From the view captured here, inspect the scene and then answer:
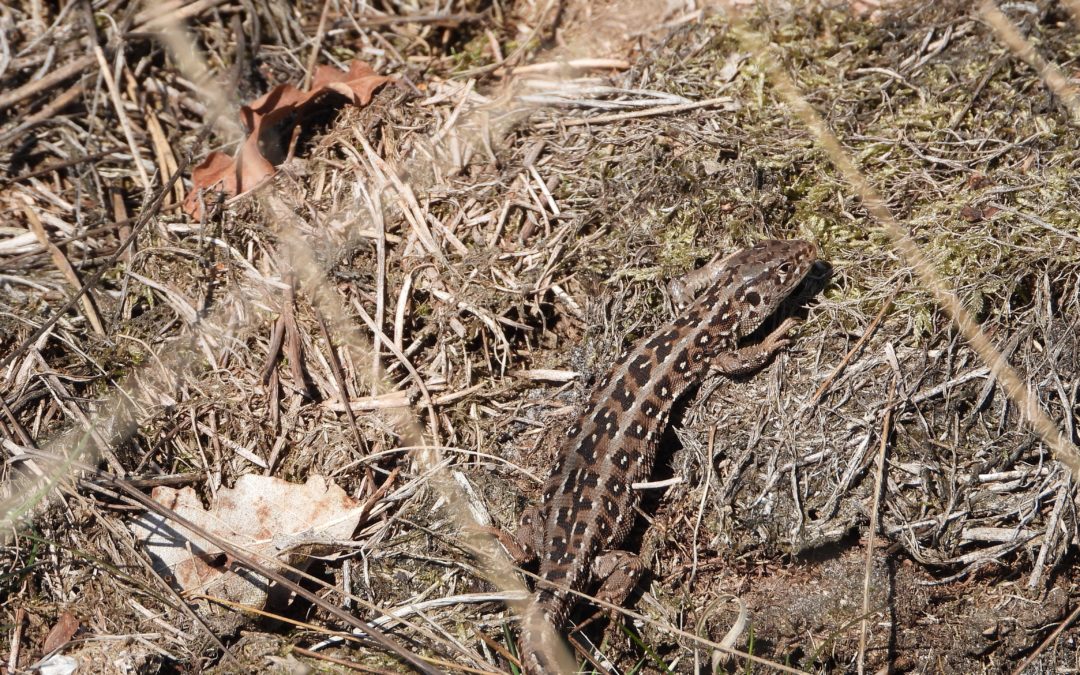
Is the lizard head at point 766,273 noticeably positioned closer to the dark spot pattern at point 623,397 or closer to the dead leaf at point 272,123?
the dark spot pattern at point 623,397

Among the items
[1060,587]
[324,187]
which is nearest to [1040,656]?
[1060,587]

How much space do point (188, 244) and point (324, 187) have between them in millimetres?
989

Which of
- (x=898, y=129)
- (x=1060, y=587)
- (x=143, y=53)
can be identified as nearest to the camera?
(x=1060, y=587)

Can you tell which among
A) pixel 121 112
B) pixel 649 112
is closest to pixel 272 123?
pixel 121 112

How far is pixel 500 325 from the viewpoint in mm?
5379

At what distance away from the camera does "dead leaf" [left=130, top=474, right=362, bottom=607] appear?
4781mm

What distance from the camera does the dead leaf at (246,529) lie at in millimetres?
4781

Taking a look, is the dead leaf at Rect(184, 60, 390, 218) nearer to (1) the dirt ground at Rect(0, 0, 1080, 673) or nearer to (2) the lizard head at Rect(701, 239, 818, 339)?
(1) the dirt ground at Rect(0, 0, 1080, 673)

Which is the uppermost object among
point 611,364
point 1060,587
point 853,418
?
point 611,364

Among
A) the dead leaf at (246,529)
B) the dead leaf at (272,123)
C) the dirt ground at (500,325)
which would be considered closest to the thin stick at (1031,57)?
the dirt ground at (500,325)

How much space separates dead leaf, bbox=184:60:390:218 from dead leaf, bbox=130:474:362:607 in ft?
6.44

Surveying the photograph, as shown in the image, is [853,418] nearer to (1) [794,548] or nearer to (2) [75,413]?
(1) [794,548]

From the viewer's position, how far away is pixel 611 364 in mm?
5359

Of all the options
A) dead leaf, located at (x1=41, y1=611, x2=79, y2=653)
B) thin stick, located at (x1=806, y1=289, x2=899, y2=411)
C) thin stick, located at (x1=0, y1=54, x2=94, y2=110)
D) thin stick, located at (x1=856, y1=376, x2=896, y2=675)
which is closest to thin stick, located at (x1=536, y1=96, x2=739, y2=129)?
thin stick, located at (x1=806, y1=289, x2=899, y2=411)
